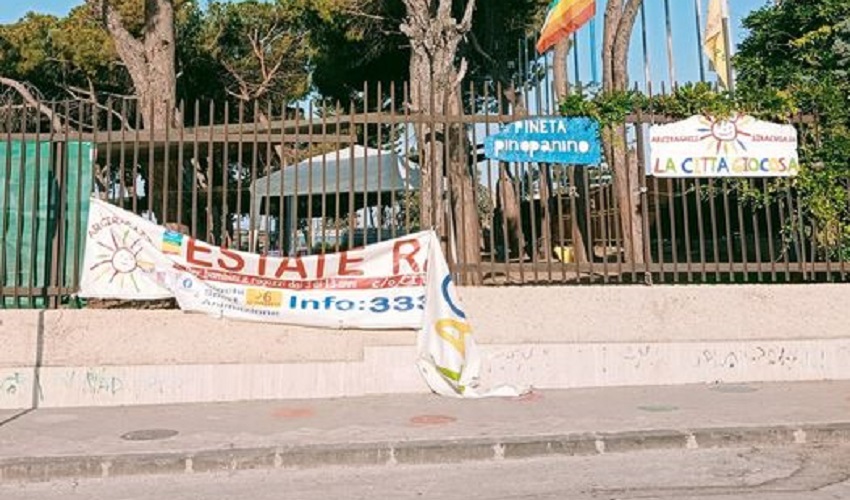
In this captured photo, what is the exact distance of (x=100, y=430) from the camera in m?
6.48

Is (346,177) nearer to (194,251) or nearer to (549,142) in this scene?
(194,251)

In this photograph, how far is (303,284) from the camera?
26.5 feet

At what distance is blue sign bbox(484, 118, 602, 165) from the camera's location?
8492mm

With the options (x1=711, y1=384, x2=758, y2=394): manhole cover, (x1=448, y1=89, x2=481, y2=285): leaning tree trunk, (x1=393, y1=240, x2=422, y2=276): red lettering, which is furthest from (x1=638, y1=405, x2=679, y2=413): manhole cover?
(x1=393, y1=240, x2=422, y2=276): red lettering

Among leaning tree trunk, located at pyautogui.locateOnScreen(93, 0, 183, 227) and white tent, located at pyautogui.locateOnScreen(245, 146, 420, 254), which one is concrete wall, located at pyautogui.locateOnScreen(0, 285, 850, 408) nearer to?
white tent, located at pyautogui.locateOnScreen(245, 146, 420, 254)

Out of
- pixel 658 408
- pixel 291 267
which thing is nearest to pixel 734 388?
pixel 658 408

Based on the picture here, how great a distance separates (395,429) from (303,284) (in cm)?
238

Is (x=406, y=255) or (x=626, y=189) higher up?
(x=626, y=189)

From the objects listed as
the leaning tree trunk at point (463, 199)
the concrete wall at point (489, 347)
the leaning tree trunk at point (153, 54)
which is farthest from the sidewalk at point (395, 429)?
the leaning tree trunk at point (153, 54)

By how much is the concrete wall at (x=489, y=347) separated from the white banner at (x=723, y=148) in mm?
1453

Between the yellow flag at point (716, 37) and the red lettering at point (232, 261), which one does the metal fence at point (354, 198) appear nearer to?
the red lettering at point (232, 261)

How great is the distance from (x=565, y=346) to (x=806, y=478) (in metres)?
3.40

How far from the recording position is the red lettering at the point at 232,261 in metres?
8.00

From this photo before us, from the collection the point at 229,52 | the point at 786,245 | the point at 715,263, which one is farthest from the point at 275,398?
the point at 229,52
